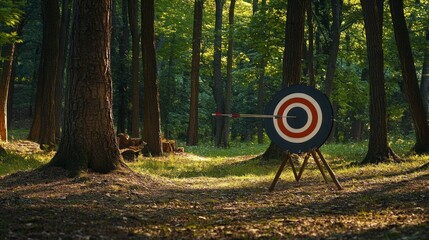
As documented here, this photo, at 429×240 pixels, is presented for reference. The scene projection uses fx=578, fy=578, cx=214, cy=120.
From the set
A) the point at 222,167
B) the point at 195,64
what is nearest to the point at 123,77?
the point at 195,64

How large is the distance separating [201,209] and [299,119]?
10.6 ft

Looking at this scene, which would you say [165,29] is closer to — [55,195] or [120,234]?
[55,195]

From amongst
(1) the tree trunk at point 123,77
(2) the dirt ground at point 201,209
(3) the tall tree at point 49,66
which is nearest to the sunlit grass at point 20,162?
(3) the tall tree at point 49,66

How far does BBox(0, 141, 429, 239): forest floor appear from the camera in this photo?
5922 millimetres

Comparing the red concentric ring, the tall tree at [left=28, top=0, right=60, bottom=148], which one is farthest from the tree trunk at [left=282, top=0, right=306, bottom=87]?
the tall tree at [left=28, top=0, right=60, bottom=148]

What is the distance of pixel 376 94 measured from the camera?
15.5m

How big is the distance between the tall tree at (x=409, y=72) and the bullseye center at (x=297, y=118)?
296 inches

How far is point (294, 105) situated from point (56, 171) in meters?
4.46

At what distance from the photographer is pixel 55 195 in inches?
344

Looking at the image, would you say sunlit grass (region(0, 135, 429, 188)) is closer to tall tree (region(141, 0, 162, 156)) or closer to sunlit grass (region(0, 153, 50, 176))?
sunlit grass (region(0, 153, 50, 176))

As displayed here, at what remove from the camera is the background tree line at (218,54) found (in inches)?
896

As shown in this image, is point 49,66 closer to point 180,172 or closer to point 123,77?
point 180,172

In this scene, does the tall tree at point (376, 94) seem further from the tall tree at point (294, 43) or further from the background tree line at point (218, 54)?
the tall tree at point (294, 43)

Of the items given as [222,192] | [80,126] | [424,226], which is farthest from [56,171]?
[424,226]
